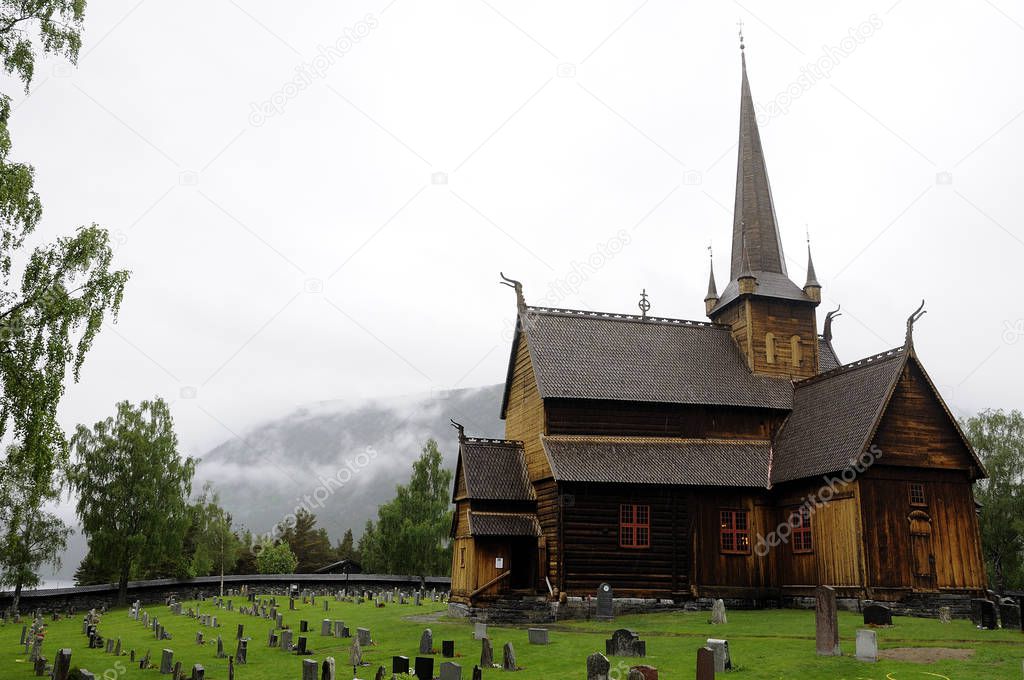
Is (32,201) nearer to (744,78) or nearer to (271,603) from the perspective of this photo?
(271,603)

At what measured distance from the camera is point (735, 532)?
101 ft

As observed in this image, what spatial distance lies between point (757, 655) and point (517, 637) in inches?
300

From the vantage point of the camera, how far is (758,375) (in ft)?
114

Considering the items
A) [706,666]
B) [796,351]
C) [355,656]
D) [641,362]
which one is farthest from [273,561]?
[706,666]

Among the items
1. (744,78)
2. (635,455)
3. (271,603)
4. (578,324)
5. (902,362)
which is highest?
(744,78)

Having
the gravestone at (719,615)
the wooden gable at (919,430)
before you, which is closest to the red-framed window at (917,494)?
the wooden gable at (919,430)

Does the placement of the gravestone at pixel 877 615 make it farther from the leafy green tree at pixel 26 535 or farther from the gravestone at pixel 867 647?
the leafy green tree at pixel 26 535

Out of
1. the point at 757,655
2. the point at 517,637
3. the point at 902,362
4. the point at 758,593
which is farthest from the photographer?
the point at 758,593

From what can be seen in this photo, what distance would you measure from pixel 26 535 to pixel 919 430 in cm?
4555

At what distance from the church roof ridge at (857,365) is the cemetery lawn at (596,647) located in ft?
32.2

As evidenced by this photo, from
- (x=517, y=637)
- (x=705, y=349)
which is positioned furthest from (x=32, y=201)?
(x=705, y=349)

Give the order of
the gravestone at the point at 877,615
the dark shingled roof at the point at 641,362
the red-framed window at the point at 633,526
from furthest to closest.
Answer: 1. the dark shingled roof at the point at 641,362
2. the red-framed window at the point at 633,526
3. the gravestone at the point at 877,615

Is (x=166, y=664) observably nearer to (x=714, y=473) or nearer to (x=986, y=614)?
(x=714, y=473)

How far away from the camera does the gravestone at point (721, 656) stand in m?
16.1
